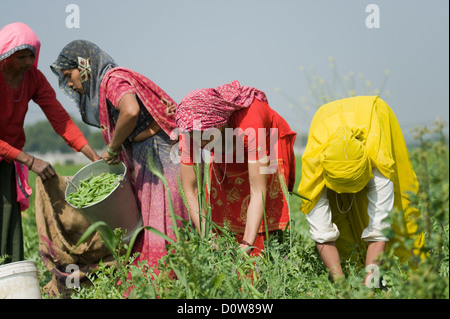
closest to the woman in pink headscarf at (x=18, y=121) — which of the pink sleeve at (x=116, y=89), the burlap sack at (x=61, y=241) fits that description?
the burlap sack at (x=61, y=241)

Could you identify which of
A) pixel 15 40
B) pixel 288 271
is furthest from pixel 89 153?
pixel 288 271

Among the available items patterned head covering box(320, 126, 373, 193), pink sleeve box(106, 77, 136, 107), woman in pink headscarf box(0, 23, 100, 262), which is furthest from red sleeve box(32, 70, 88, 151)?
patterned head covering box(320, 126, 373, 193)

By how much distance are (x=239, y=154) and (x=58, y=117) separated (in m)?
1.41

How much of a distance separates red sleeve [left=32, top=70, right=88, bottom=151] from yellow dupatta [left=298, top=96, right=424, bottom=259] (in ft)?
5.35

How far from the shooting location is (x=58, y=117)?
378cm

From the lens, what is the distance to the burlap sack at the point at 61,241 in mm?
3635

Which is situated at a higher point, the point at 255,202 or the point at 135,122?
the point at 135,122

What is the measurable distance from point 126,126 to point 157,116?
20cm

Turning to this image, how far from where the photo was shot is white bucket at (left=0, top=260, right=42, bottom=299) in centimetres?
257

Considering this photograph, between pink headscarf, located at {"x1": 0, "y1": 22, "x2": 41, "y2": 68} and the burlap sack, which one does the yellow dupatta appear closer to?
the burlap sack

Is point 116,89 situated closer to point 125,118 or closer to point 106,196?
point 125,118

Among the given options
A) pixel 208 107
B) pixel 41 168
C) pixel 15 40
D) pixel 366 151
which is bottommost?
pixel 41 168

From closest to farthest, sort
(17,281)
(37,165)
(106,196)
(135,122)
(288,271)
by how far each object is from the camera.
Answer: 1. (17,281)
2. (288,271)
3. (106,196)
4. (135,122)
5. (37,165)
